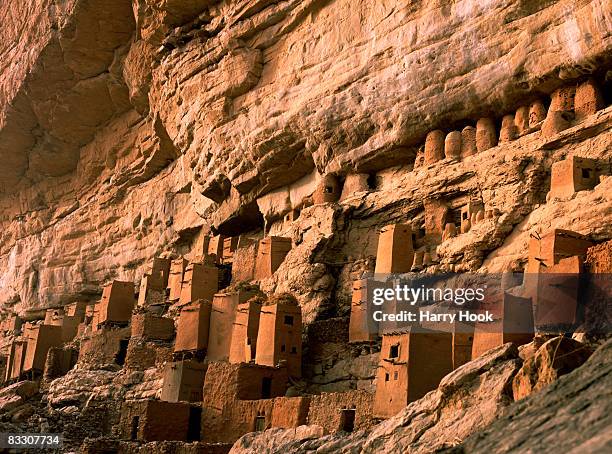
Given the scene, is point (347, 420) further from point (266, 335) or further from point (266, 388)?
point (266, 335)

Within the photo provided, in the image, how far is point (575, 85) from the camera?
2280cm

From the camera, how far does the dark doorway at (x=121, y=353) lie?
93.7 feet

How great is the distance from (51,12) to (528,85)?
73.7ft

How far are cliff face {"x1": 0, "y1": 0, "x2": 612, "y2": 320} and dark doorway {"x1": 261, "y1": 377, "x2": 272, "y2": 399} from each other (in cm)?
374

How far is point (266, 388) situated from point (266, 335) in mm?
2017

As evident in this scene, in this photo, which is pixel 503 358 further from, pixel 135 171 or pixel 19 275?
pixel 19 275

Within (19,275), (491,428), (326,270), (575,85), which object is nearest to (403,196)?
(326,270)

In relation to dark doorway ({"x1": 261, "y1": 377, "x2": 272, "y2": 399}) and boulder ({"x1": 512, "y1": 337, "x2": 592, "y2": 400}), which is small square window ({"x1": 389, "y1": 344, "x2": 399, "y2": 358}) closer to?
dark doorway ({"x1": 261, "y1": 377, "x2": 272, "y2": 399})

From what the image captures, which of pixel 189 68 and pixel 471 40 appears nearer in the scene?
pixel 471 40

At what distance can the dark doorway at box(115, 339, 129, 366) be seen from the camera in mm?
28562

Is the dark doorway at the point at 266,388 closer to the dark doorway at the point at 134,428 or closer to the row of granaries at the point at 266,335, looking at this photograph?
the row of granaries at the point at 266,335

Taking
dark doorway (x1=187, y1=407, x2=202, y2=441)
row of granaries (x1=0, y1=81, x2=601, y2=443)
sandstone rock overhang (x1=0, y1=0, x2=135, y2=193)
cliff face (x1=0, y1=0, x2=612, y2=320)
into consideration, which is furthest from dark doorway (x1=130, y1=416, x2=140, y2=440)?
sandstone rock overhang (x1=0, y1=0, x2=135, y2=193)

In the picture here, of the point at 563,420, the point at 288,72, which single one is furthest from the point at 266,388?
the point at 563,420

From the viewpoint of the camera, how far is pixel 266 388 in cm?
2123
